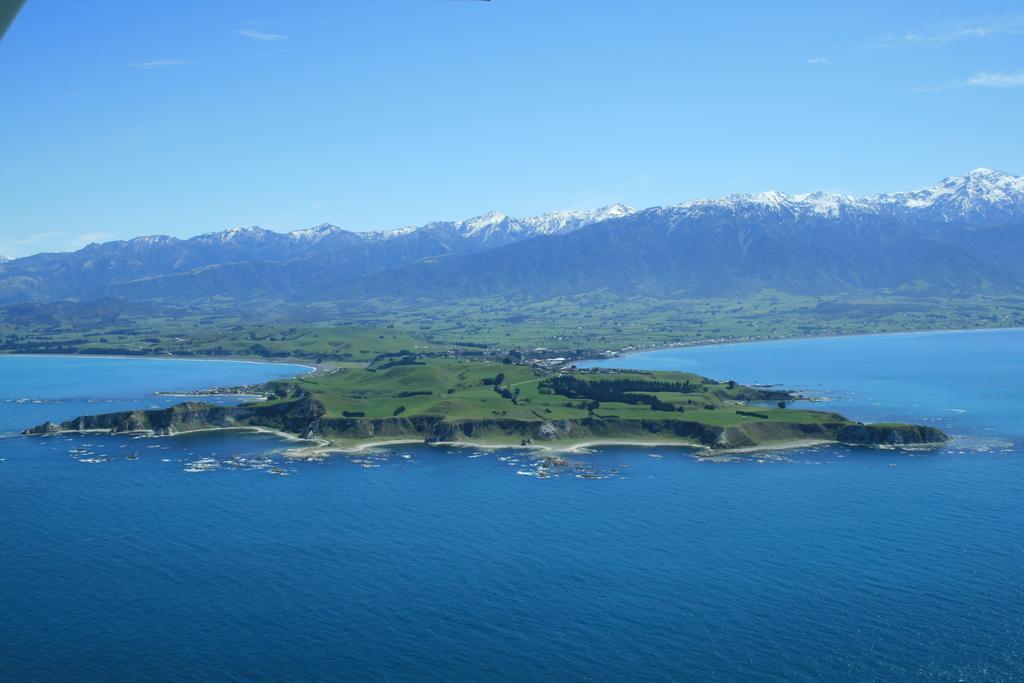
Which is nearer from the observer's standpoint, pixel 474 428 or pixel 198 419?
pixel 474 428

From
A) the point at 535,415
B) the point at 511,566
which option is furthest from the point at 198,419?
the point at 511,566

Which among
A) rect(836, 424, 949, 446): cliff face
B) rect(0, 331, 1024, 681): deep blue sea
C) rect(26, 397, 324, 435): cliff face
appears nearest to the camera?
rect(0, 331, 1024, 681): deep blue sea

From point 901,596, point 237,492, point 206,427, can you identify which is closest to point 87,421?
point 206,427

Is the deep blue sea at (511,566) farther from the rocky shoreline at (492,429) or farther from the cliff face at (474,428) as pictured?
the cliff face at (474,428)

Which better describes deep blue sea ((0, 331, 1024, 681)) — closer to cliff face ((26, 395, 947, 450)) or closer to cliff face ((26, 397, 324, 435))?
cliff face ((26, 395, 947, 450))

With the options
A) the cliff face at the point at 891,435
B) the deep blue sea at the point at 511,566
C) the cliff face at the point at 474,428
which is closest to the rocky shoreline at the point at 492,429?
the cliff face at the point at 474,428

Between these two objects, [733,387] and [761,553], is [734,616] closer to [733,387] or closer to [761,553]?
[761,553]

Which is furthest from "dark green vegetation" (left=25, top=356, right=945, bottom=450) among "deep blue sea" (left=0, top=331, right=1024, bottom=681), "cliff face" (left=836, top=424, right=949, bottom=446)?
"deep blue sea" (left=0, top=331, right=1024, bottom=681)

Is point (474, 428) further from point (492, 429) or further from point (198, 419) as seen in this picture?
point (198, 419)
